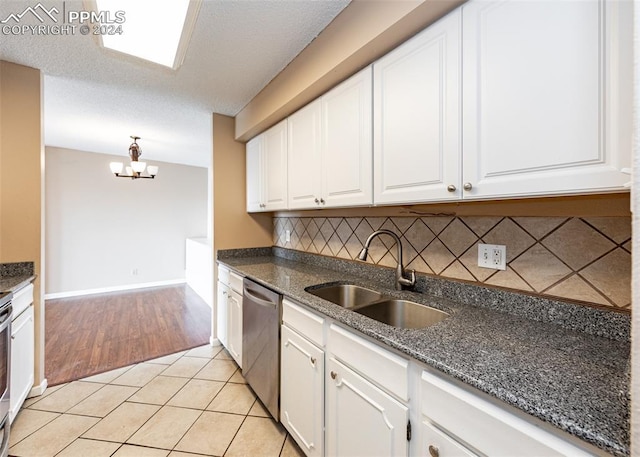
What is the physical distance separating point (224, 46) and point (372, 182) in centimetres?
135

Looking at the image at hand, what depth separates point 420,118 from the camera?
46.3 inches

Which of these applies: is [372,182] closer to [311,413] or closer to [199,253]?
[311,413]

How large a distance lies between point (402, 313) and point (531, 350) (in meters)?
0.62

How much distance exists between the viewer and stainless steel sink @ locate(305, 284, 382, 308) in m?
1.67

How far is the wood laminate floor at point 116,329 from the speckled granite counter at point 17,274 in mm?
891

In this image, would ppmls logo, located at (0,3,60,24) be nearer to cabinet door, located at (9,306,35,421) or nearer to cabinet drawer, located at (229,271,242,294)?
cabinet door, located at (9,306,35,421)

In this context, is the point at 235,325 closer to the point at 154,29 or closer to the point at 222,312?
the point at 222,312

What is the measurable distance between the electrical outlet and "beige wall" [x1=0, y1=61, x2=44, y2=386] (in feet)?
9.56

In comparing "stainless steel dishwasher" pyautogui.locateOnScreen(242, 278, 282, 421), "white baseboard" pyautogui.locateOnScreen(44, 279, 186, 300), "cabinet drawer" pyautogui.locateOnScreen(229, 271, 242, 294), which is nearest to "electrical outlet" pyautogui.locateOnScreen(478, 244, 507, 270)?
"stainless steel dishwasher" pyautogui.locateOnScreen(242, 278, 282, 421)

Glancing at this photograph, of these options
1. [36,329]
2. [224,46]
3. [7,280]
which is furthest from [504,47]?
[36,329]

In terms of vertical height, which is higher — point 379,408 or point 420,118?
point 420,118

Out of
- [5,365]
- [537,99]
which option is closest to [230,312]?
[5,365]

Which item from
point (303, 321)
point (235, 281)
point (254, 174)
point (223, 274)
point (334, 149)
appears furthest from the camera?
point (254, 174)

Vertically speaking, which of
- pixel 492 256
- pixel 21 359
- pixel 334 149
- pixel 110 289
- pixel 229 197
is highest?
pixel 334 149
